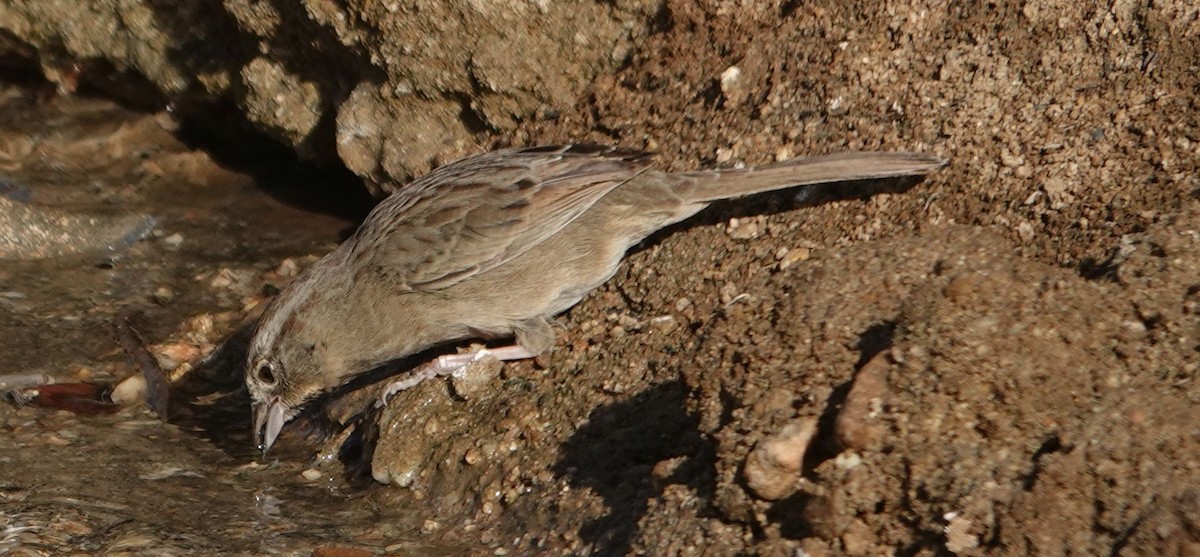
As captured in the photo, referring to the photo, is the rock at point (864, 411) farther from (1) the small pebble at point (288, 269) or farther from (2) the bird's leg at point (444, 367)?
(1) the small pebble at point (288, 269)

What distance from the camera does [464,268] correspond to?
5.67m

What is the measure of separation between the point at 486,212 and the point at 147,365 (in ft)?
6.42

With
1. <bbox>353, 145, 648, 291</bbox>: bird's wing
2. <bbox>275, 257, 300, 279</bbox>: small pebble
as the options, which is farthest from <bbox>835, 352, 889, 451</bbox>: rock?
<bbox>275, 257, 300, 279</bbox>: small pebble

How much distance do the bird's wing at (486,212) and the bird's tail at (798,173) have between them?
1.07ft

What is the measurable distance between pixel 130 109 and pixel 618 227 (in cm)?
439

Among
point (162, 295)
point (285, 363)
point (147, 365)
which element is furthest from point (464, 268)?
point (162, 295)

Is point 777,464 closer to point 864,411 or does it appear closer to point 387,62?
point 864,411

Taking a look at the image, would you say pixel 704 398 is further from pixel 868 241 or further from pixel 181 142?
pixel 181 142

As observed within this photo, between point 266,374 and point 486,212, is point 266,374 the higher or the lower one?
the lower one

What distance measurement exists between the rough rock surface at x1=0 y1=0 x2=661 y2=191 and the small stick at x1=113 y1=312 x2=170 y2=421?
4.54ft

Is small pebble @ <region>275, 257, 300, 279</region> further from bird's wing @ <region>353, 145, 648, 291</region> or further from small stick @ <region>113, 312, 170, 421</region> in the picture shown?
bird's wing @ <region>353, 145, 648, 291</region>

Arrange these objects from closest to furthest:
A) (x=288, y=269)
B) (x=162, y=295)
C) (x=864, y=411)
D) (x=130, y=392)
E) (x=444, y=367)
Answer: (x=864, y=411) < (x=444, y=367) < (x=130, y=392) < (x=162, y=295) < (x=288, y=269)

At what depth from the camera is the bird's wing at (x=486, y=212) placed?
18.4 ft

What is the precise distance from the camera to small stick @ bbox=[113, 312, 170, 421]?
609 centimetres
